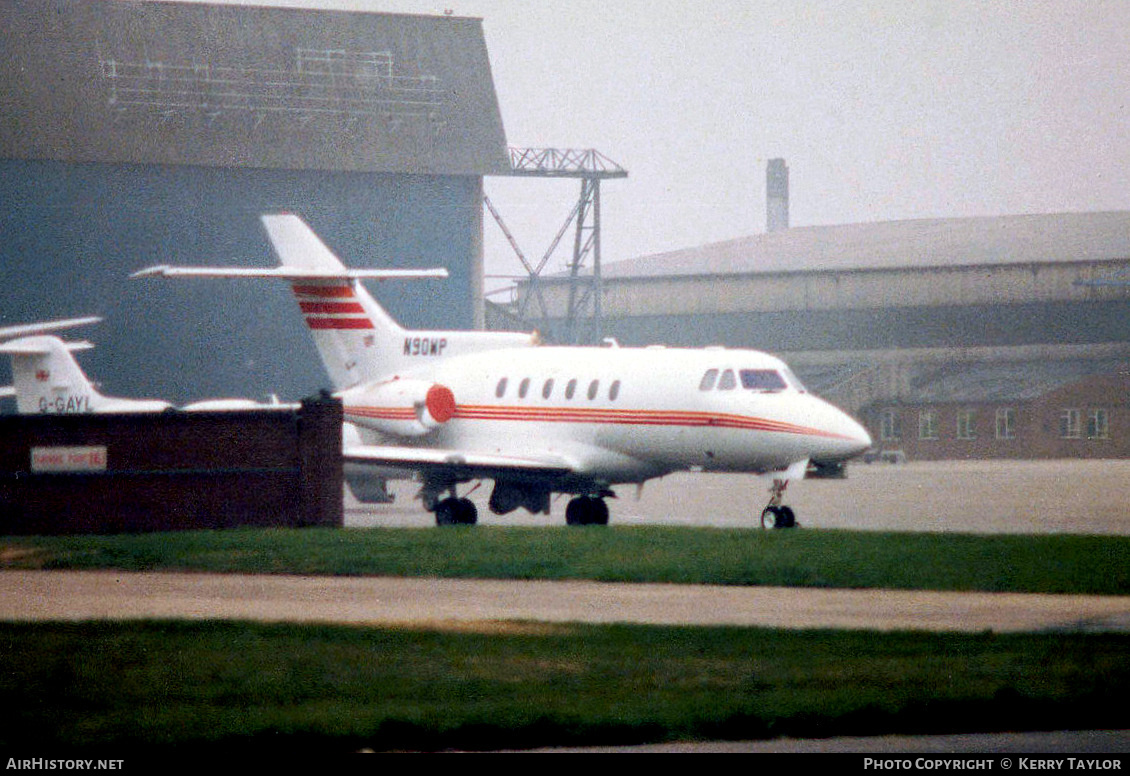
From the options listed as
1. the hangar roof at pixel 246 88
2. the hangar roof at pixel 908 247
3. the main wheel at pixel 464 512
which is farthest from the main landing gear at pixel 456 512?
the hangar roof at pixel 908 247

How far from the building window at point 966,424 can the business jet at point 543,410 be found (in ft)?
169

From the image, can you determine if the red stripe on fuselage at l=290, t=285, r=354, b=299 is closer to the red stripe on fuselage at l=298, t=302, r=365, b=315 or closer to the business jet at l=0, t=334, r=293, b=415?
the red stripe on fuselage at l=298, t=302, r=365, b=315

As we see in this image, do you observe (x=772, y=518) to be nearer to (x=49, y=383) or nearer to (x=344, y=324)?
(x=344, y=324)

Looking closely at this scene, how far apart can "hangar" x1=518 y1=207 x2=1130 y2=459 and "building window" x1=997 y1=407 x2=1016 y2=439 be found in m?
0.07

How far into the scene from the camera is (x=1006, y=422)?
84750 millimetres

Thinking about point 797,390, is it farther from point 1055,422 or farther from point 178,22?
point 1055,422

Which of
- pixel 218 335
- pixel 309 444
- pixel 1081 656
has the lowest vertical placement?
pixel 1081 656

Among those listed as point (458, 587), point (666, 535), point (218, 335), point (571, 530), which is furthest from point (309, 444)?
point (218, 335)

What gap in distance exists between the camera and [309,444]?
29828 millimetres

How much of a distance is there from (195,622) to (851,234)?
97722mm

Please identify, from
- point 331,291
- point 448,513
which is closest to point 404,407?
point 448,513

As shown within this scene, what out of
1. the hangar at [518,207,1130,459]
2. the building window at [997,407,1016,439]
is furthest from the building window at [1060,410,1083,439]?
the building window at [997,407,1016,439]

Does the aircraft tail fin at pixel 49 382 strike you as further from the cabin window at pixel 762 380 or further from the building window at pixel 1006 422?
the building window at pixel 1006 422

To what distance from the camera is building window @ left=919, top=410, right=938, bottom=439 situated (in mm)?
86000
